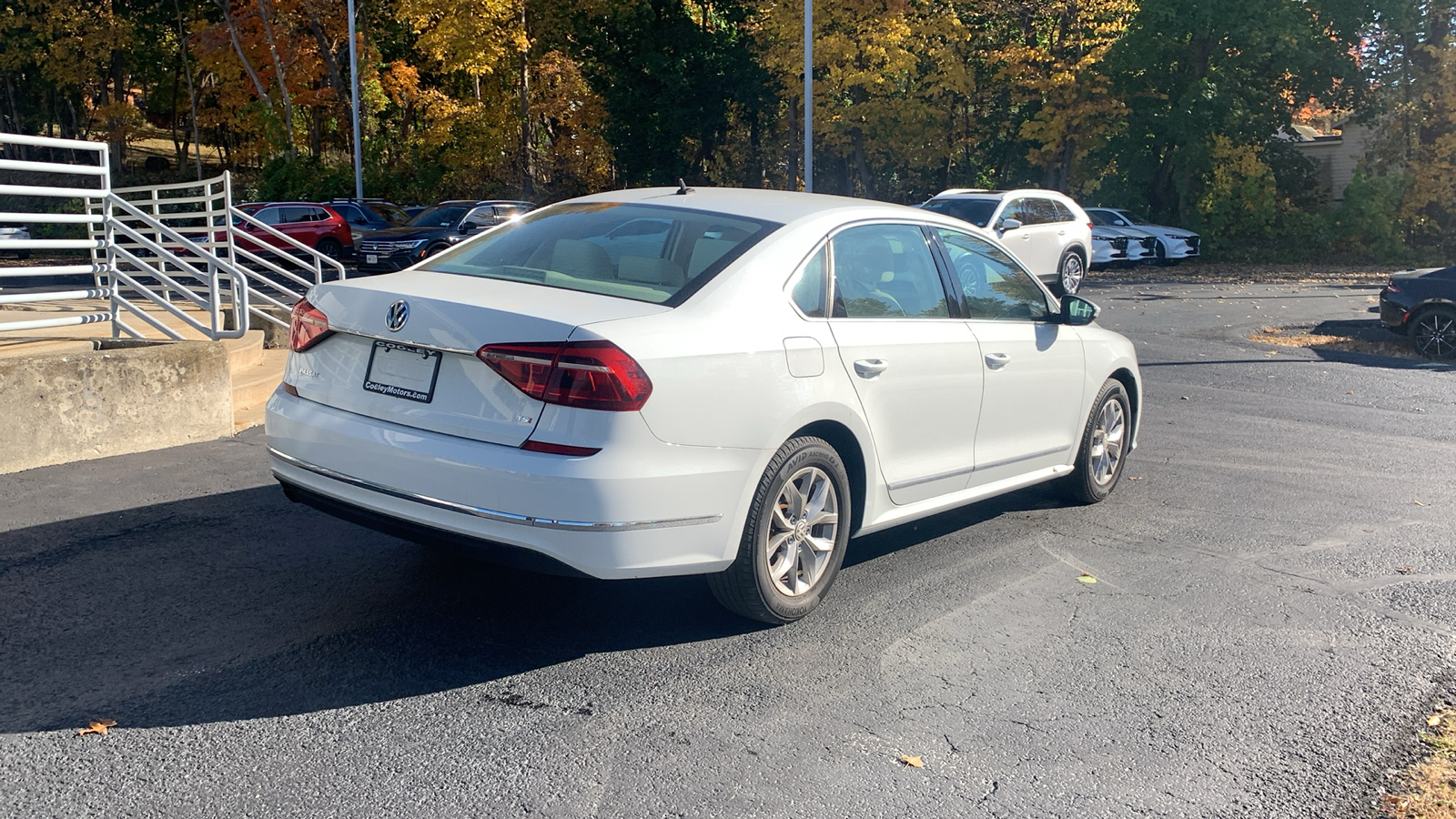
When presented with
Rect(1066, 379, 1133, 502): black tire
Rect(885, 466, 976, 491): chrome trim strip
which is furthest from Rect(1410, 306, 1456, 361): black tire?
Rect(885, 466, 976, 491): chrome trim strip

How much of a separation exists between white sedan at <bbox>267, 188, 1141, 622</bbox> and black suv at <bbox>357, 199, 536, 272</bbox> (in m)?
19.8

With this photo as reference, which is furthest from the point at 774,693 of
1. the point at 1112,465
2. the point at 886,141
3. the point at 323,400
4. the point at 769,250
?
the point at 886,141

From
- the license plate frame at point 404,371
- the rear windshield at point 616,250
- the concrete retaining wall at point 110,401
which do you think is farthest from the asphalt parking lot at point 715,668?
the rear windshield at point 616,250

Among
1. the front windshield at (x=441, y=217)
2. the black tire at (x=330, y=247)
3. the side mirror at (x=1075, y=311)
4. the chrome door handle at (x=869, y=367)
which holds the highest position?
the front windshield at (x=441, y=217)

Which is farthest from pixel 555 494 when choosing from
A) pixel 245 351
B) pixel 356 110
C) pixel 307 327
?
pixel 356 110

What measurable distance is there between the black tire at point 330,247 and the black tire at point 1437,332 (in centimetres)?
2245

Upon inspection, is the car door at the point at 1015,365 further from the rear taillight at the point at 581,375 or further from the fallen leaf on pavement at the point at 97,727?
the fallen leaf on pavement at the point at 97,727

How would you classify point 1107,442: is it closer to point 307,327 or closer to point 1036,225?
point 307,327

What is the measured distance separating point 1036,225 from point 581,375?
17153 mm

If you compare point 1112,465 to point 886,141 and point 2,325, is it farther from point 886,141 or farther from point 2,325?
Result: point 886,141

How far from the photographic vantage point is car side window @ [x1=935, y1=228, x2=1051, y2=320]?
19.6 feet

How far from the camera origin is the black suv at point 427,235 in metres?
25.0

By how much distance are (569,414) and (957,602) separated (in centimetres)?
209

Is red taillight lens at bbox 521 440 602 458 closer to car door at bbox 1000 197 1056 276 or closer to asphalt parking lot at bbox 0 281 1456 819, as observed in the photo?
Result: asphalt parking lot at bbox 0 281 1456 819
